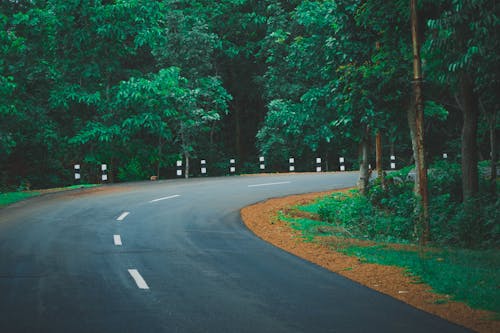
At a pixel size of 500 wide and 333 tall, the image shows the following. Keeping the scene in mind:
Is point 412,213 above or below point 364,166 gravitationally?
below

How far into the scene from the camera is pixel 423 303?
31.6 feet

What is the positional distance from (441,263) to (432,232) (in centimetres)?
641

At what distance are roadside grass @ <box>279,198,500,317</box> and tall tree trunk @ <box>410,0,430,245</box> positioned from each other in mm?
1566

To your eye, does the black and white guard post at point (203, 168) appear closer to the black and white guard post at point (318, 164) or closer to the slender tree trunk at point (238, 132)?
the slender tree trunk at point (238, 132)

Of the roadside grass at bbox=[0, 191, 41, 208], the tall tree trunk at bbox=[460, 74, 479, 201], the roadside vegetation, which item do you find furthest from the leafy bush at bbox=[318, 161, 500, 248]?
the roadside grass at bbox=[0, 191, 41, 208]

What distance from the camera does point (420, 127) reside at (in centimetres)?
1738

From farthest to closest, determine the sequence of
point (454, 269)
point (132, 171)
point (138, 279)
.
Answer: point (132, 171) → point (454, 269) → point (138, 279)

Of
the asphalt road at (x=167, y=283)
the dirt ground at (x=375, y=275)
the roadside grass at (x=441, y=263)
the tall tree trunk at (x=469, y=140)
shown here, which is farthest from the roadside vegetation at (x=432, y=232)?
the asphalt road at (x=167, y=283)

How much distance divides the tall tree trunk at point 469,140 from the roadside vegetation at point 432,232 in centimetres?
63

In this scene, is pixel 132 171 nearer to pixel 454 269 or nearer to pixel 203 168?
pixel 203 168

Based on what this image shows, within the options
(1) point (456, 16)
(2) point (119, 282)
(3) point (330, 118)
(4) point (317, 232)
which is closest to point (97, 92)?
(3) point (330, 118)

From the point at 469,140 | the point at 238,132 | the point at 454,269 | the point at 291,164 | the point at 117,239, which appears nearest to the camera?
the point at 454,269

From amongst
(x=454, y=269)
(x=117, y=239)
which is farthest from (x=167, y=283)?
(x=117, y=239)

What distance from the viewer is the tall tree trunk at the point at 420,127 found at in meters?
17.1
